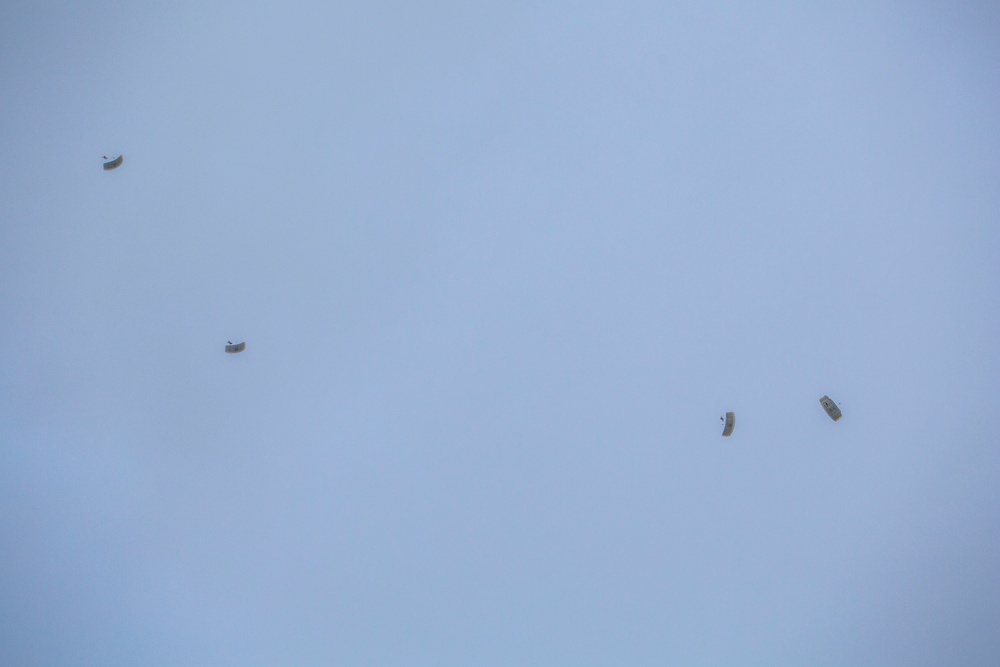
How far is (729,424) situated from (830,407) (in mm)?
741

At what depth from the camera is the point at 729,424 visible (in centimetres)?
455

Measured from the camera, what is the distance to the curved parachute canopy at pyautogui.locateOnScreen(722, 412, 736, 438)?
4559 mm

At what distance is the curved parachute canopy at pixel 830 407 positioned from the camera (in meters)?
4.57

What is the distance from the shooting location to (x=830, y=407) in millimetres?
4574

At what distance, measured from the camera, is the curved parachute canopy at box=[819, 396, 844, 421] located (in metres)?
4.57

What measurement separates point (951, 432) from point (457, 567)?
3.77m

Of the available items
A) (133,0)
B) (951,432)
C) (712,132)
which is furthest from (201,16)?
(951,432)

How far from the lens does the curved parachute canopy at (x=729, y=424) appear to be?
4559 millimetres

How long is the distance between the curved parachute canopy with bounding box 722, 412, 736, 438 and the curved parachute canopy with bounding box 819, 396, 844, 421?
65cm

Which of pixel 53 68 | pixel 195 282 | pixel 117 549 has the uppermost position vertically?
pixel 53 68

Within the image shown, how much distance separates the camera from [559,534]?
15.1 feet

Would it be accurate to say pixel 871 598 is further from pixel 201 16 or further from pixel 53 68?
pixel 53 68

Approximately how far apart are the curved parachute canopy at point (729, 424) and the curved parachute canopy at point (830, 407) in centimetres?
65

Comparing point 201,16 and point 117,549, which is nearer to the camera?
point 117,549
